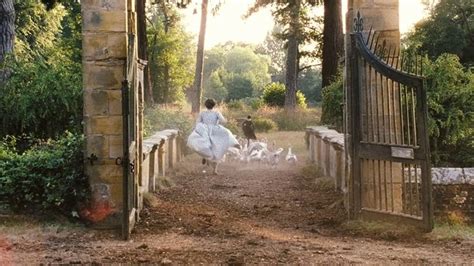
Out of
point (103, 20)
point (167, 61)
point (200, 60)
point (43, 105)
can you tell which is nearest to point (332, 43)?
point (43, 105)

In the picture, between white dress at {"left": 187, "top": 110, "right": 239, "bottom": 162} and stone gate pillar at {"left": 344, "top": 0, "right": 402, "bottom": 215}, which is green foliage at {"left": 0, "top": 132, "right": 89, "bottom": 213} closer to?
stone gate pillar at {"left": 344, "top": 0, "right": 402, "bottom": 215}

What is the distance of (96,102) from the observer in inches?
279

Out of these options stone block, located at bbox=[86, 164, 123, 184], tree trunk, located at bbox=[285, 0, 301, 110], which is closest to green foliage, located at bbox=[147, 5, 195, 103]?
tree trunk, located at bbox=[285, 0, 301, 110]

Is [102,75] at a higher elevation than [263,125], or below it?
higher

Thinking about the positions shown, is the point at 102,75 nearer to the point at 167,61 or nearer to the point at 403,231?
the point at 403,231

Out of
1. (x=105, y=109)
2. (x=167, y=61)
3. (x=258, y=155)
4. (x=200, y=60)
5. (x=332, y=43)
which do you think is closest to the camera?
(x=105, y=109)

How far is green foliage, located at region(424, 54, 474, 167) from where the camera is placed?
33.2 ft

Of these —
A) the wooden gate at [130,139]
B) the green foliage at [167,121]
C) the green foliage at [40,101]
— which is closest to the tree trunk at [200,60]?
the green foliage at [167,121]

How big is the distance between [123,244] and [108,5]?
8.47 ft

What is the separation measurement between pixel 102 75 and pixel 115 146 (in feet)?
2.61

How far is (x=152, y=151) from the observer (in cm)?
993

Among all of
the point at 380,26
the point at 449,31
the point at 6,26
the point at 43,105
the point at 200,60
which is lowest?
the point at 43,105

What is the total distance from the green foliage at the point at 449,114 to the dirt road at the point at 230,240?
6.69 feet

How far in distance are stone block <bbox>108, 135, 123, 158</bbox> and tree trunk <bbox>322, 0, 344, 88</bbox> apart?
32.7ft
